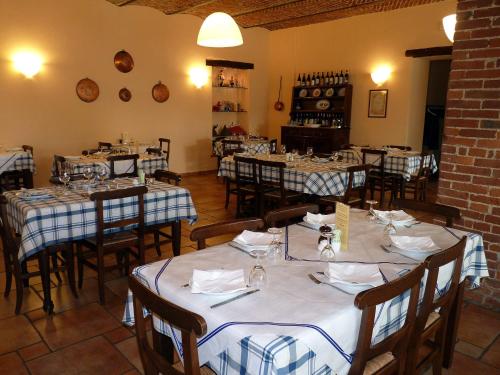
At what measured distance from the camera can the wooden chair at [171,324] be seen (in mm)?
1221

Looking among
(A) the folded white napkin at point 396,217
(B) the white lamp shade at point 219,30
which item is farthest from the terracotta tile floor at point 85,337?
(B) the white lamp shade at point 219,30

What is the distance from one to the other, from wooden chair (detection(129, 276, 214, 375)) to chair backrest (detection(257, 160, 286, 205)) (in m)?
3.11

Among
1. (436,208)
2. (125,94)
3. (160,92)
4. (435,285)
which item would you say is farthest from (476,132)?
(160,92)

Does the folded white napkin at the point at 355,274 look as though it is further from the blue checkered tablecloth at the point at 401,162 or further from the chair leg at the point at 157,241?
the blue checkered tablecloth at the point at 401,162

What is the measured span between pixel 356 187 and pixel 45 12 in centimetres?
571

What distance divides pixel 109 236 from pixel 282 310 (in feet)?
7.08

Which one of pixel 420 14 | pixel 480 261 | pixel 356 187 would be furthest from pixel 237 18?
pixel 480 261

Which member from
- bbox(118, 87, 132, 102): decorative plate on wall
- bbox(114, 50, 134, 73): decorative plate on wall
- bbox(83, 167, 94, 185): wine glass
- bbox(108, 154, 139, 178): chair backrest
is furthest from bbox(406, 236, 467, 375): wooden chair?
bbox(114, 50, 134, 73): decorative plate on wall

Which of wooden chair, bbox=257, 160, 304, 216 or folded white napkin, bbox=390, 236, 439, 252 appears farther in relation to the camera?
wooden chair, bbox=257, 160, 304, 216

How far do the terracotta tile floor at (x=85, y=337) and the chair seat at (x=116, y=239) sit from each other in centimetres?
43

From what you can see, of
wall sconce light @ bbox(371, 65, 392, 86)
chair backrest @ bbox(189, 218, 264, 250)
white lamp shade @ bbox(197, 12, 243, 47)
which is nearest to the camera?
chair backrest @ bbox(189, 218, 264, 250)

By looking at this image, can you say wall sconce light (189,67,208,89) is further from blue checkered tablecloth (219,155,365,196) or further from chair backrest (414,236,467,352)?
chair backrest (414,236,467,352)

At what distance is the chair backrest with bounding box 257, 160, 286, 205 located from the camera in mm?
4645

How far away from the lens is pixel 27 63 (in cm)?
674
